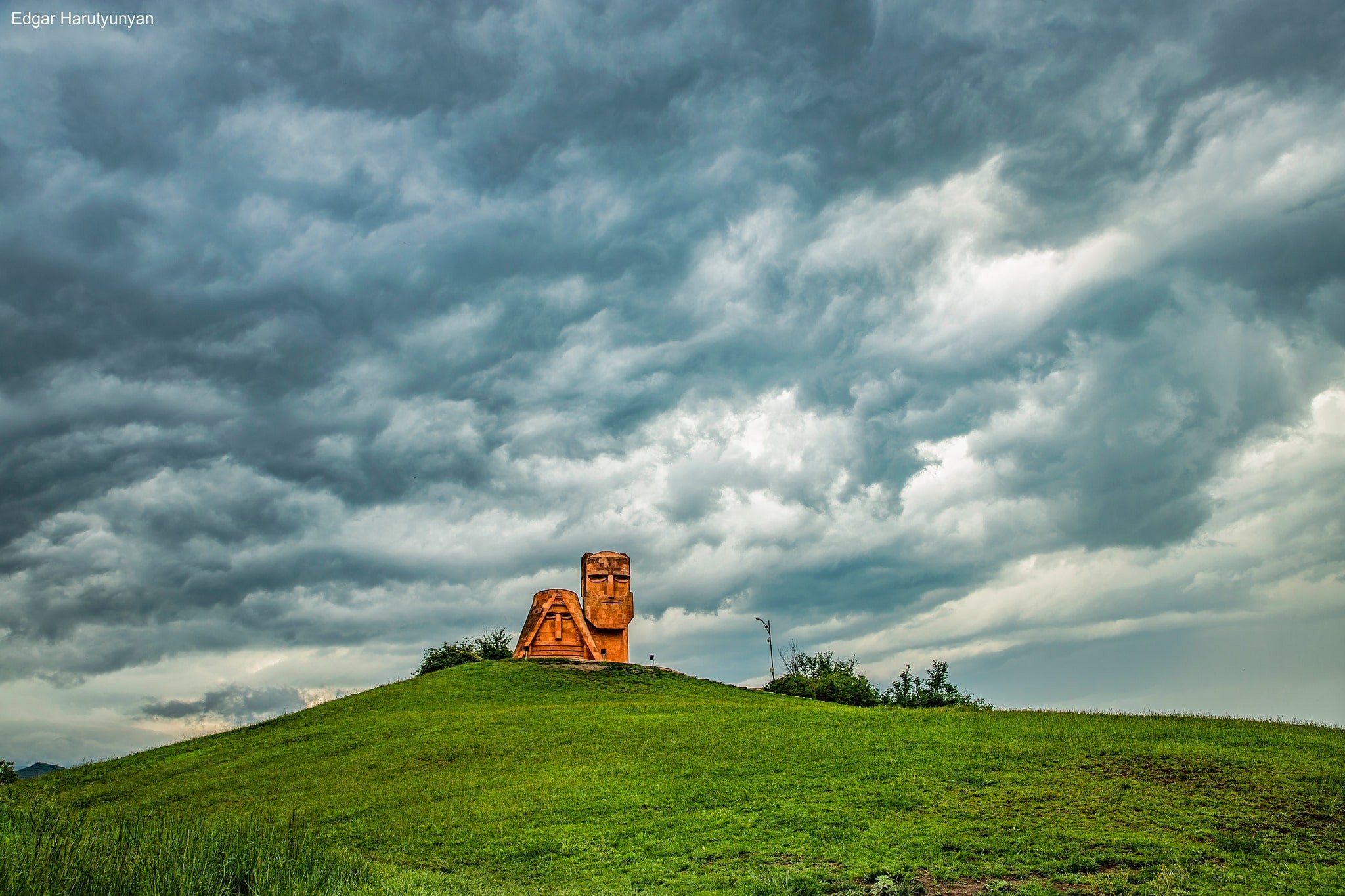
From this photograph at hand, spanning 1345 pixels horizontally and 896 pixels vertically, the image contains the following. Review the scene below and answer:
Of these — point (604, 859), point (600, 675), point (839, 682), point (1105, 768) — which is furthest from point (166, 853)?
point (839, 682)

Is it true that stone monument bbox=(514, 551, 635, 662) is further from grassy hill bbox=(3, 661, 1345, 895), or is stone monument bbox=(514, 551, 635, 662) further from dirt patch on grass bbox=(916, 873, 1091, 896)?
dirt patch on grass bbox=(916, 873, 1091, 896)

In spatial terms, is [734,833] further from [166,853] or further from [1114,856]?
[166,853]

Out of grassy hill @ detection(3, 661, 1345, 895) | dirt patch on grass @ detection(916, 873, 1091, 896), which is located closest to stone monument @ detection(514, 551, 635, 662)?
grassy hill @ detection(3, 661, 1345, 895)

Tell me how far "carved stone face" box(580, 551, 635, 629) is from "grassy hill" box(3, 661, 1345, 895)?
17523 mm

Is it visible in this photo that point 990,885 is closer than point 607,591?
Yes

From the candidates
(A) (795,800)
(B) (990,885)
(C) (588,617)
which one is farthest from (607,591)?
(B) (990,885)

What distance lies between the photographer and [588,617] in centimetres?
4853

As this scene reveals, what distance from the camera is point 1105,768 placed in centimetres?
1781

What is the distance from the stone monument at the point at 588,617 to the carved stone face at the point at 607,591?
0.12 ft

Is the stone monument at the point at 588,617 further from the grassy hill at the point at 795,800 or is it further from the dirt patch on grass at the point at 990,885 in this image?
the dirt patch on grass at the point at 990,885

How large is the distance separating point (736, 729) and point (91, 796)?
20469 mm

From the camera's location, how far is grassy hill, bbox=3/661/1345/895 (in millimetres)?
13125

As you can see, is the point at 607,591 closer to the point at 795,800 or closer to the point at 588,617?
the point at 588,617

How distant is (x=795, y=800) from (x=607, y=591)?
104 feet
